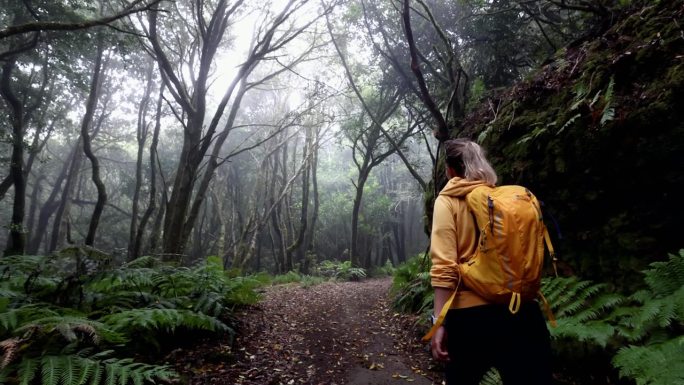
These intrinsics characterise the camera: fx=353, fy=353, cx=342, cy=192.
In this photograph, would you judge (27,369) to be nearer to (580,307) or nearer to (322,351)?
(322,351)

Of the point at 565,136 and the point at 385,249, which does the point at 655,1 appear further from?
the point at 385,249

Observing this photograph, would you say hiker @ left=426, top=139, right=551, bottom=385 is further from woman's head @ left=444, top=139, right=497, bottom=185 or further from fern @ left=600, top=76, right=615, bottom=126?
fern @ left=600, top=76, right=615, bottom=126

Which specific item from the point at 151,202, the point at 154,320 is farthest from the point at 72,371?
the point at 151,202

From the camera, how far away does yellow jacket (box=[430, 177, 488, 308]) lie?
168 centimetres

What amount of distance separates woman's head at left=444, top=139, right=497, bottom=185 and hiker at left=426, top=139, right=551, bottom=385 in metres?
0.09

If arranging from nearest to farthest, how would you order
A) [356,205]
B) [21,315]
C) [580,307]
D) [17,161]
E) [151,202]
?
1. [21,315]
2. [580,307]
3. [17,161]
4. [151,202]
5. [356,205]

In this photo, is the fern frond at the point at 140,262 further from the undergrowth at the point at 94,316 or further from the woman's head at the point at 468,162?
the woman's head at the point at 468,162

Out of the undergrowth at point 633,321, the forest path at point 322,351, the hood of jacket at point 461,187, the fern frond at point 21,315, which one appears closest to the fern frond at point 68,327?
the fern frond at point 21,315

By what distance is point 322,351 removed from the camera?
4258 mm

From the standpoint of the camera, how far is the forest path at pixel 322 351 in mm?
3424

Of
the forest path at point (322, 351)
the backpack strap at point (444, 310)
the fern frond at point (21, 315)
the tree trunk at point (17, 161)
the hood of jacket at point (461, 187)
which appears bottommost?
the forest path at point (322, 351)

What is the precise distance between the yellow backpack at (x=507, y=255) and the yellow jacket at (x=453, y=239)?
Answer: 5 centimetres

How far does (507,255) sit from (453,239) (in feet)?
0.90

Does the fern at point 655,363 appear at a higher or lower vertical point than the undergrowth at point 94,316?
lower
